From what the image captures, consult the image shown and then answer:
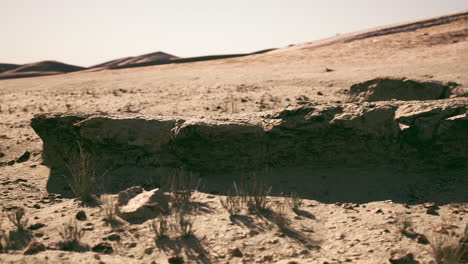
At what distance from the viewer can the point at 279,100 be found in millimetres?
10211

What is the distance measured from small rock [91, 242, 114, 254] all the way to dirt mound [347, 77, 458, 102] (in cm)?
656

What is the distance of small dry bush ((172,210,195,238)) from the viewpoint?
153 inches

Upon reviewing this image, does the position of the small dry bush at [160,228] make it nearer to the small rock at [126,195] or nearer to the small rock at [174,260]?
the small rock at [174,260]

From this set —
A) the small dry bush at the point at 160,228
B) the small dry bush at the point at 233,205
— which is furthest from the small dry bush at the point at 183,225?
the small dry bush at the point at 233,205

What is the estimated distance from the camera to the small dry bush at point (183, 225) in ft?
12.7

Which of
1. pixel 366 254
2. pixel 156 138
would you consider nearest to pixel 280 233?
pixel 366 254

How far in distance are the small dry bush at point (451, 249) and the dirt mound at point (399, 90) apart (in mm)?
5107

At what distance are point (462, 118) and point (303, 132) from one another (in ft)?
6.42

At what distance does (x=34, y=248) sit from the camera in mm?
3471

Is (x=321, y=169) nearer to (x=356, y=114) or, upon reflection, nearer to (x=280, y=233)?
(x=356, y=114)

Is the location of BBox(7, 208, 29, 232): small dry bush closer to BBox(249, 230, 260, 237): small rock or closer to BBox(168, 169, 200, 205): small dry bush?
BBox(168, 169, 200, 205): small dry bush

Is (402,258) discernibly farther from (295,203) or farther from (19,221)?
(19,221)

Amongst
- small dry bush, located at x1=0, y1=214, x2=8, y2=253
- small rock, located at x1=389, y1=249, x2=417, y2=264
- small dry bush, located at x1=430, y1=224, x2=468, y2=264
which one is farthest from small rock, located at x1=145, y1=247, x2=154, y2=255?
small dry bush, located at x1=430, y1=224, x2=468, y2=264

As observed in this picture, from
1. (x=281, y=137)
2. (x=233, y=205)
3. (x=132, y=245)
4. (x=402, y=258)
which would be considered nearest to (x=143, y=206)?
(x=132, y=245)
